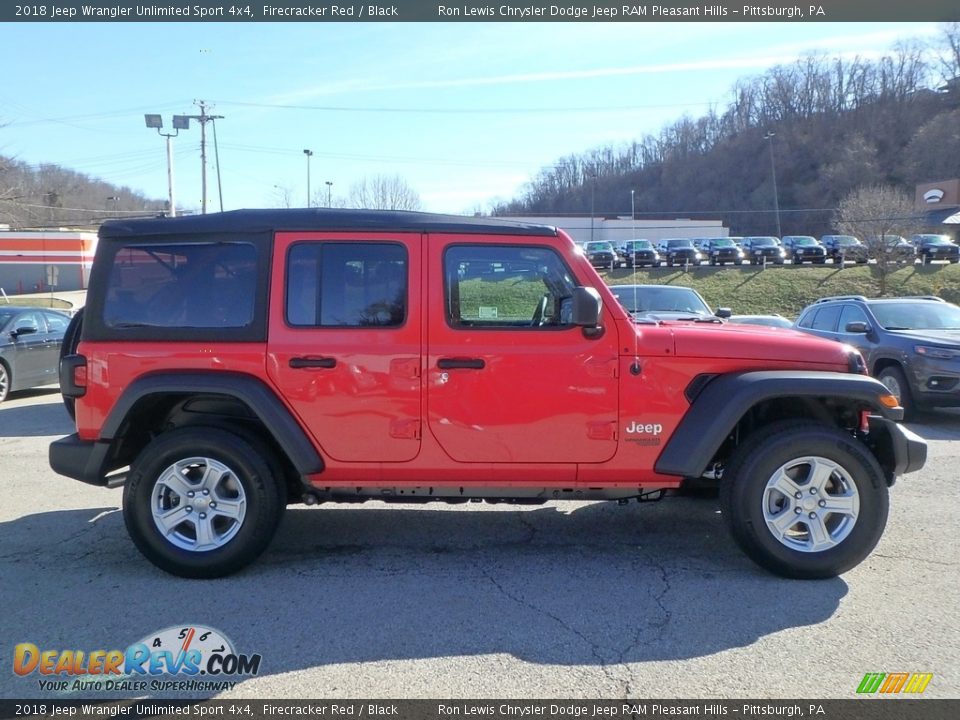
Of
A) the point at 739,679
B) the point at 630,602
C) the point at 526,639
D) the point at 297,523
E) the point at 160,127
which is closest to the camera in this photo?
the point at 739,679

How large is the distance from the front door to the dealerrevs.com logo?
1636mm

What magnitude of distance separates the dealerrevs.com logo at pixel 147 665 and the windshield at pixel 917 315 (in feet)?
34.0

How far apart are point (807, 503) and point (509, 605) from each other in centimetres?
186

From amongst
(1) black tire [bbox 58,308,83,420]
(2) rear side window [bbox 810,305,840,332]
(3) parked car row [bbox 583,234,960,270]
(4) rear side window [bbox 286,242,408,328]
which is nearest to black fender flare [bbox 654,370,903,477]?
(4) rear side window [bbox 286,242,408,328]

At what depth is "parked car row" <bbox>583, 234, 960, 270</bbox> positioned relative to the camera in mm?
42156

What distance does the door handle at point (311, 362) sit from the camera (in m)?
4.42

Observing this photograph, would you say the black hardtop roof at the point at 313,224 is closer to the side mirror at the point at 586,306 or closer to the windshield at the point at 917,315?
the side mirror at the point at 586,306

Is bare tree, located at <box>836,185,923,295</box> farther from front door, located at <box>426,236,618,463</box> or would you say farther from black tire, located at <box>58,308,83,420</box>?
black tire, located at <box>58,308,83,420</box>

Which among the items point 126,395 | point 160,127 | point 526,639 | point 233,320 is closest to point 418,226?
point 233,320

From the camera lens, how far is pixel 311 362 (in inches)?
174

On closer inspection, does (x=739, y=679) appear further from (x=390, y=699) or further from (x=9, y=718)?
(x=9, y=718)

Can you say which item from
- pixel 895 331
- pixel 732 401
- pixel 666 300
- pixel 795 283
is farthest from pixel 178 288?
pixel 795 283

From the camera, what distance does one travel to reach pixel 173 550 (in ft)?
14.6

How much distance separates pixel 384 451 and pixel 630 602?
5.43ft
